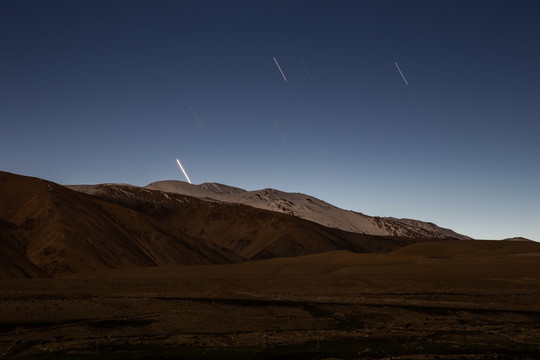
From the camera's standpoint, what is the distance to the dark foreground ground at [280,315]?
2614 centimetres

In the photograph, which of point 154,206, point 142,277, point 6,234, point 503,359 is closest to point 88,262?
point 6,234

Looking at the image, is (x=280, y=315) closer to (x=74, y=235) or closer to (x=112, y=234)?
(x=74, y=235)

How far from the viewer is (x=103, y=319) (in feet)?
116

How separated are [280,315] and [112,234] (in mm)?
61808

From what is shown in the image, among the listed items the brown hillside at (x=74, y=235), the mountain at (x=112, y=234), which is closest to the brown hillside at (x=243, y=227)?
the mountain at (x=112, y=234)

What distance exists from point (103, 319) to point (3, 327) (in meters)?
5.97

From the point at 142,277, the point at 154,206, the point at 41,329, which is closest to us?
the point at 41,329

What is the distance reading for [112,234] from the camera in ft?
306

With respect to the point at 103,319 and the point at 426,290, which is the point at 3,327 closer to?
the point at 103,319

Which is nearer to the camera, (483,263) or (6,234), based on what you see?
(483,263)

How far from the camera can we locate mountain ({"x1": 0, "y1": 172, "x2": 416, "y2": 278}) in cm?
7919

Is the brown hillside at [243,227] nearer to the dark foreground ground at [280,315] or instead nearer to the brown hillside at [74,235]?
the brown hillside at [74,235]

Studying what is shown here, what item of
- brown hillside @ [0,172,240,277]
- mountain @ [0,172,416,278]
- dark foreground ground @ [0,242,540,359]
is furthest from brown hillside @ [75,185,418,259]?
dark foreground ground @ [0,242,540,359]

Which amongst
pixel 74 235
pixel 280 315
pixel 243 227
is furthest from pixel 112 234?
pixel 280 315
